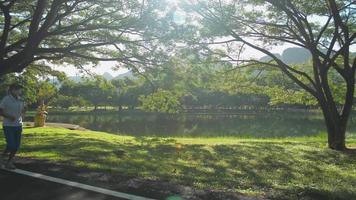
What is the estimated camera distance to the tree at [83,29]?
1532cm

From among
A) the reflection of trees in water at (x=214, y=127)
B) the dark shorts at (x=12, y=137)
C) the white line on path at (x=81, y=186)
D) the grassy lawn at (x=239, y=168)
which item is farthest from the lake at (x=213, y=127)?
the white line on path at (x=81, y=186)

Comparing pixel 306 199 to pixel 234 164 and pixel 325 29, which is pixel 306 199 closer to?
pixel 234 164

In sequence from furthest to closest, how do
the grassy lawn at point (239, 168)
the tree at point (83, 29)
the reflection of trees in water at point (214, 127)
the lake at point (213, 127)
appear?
the reflection of trees in water at point (214, 127) < the lake at point (213, 127) < the tree at point (83, 29) < the grassy lawn at point (239, 168)

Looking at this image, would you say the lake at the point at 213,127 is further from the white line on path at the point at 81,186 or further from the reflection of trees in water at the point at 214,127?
the white line on path at the point at 81,186

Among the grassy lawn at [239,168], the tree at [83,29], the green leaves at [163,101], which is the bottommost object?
the grassy lawn at [239,168]

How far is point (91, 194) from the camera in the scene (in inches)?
247

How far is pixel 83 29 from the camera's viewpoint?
661 inches

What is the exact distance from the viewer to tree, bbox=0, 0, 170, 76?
1532cm

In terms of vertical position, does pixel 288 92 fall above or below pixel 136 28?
below

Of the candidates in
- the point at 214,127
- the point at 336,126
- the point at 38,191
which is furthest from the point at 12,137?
the point at 214,127

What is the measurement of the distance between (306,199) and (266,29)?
14757mm

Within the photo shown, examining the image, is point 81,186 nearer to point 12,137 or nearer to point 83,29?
point 12,137

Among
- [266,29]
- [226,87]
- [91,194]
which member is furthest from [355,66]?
[91,194]

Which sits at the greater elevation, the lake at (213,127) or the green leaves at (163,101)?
the green leaves at (163,101)
